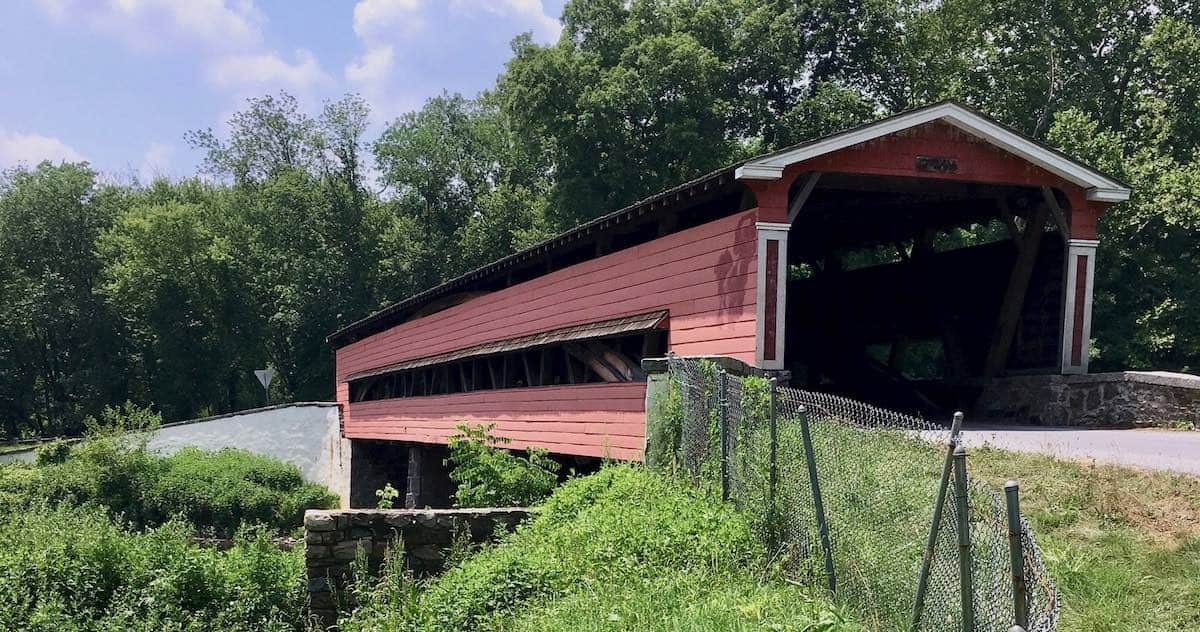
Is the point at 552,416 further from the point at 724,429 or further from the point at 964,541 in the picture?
the point at 964,541

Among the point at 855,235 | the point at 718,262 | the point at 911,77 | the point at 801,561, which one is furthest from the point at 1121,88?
the point at 801,561

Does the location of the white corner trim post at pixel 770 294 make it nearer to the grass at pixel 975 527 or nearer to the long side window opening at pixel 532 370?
the long side window opening at pixel 532 370

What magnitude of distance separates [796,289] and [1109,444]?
10.5m

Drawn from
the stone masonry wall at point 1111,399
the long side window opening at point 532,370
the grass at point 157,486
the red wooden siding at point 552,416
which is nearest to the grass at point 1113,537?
the stone masonry wall at point 1111,399

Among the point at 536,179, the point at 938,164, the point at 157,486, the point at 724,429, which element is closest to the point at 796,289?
the point at 938,164

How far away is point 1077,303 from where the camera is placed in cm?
1102

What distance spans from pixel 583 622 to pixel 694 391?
125 inches

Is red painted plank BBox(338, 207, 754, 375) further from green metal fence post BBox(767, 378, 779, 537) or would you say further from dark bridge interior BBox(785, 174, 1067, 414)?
Result: green metal fence post BBox(767, 378, 779, 537)

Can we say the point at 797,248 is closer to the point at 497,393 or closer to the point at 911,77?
the point at 497,393

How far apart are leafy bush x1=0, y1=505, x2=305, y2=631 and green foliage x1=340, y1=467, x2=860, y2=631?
3.14m

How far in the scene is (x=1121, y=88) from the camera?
21.7m

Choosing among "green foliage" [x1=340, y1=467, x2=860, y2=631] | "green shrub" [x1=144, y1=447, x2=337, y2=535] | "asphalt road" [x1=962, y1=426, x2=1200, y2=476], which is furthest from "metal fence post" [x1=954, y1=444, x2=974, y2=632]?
"green shrub" [x1=144, y1=447, x2=337, y2=535]

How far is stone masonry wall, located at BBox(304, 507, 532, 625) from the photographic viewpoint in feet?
29.1

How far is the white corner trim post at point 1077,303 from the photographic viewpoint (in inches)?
431
